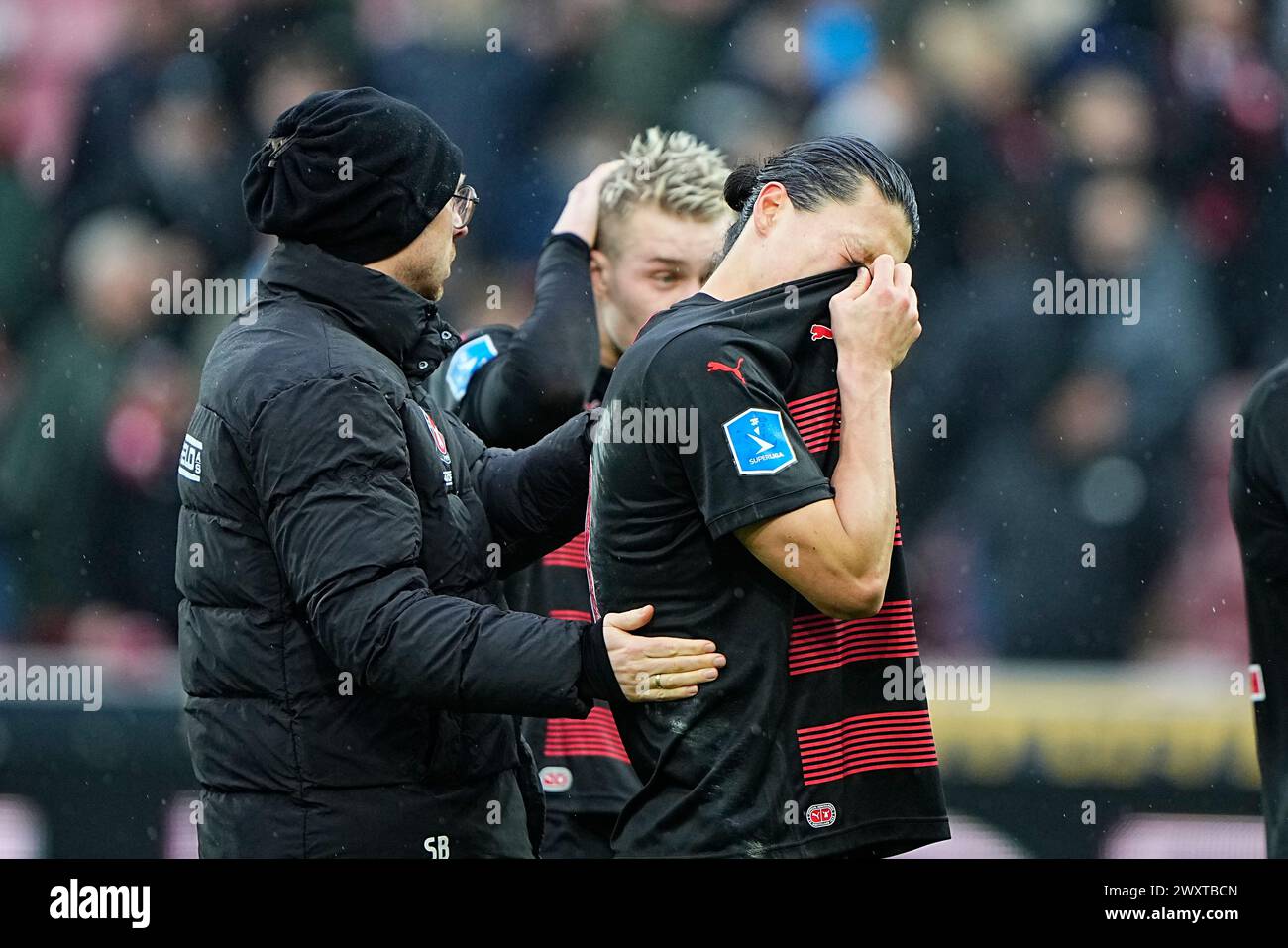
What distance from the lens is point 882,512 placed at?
7.18 ft

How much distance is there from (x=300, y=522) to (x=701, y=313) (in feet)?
2.15

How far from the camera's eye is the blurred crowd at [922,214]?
5422 mm

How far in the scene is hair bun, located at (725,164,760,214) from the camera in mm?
2555

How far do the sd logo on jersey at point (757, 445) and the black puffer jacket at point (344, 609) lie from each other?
341mm

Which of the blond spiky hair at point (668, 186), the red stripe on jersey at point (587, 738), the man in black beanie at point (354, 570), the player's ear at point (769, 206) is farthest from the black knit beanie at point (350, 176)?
the red stripe on jersey at point (587, 738)

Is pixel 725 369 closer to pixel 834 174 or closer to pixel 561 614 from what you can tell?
pixel 834 174

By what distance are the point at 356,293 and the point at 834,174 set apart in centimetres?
76

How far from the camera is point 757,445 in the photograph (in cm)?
217

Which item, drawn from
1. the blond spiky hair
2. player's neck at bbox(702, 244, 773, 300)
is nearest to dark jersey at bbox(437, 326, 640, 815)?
the blond spiky hair

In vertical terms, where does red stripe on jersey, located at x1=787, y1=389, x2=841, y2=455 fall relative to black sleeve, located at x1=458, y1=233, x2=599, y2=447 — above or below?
below

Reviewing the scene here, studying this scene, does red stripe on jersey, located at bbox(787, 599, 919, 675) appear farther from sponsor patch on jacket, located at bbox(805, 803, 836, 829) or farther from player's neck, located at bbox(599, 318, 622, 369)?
player's neck, located at bbox(599, 318, 622, 369)
